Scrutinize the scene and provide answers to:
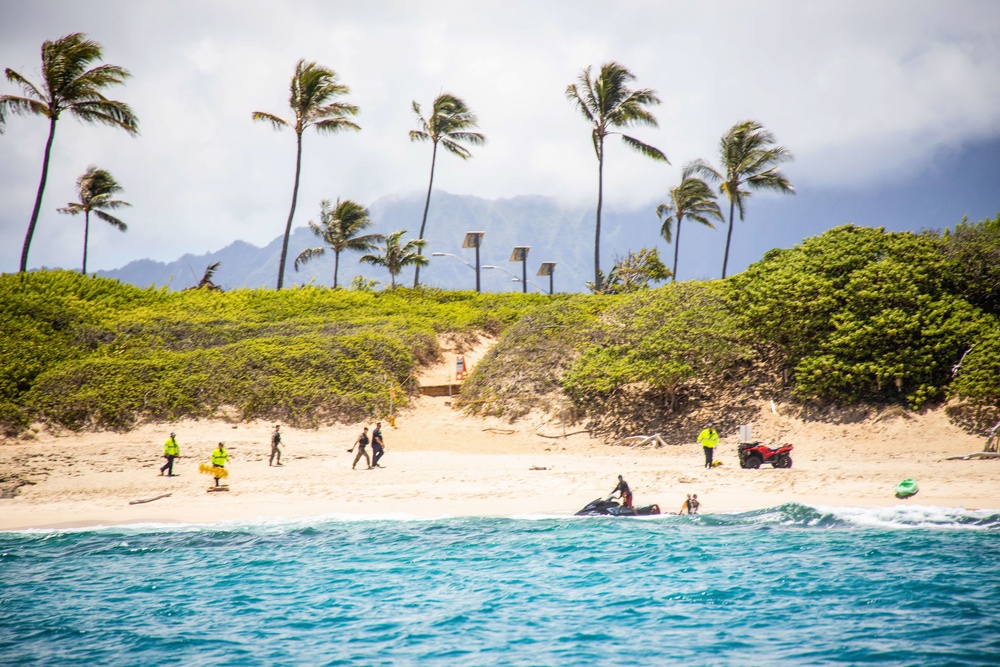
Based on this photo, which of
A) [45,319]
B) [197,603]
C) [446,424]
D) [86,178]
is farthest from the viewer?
[86,178]

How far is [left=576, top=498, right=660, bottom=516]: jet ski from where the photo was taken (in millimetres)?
16500

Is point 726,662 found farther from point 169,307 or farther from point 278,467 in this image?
point 169,307

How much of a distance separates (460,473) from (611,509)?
576 centimetres

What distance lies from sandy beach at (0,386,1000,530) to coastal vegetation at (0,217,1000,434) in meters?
1.29

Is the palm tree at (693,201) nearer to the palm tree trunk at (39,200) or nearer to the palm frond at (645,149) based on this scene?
the palm frond at (645,149)

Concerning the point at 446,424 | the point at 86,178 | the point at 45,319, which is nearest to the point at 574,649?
the point at 446,424

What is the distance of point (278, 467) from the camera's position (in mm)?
22234

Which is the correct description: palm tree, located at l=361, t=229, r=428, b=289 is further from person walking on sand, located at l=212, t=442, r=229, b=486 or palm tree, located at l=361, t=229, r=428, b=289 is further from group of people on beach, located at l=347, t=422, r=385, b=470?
person walking on sand, located at l=212, t=442, r=229, b=486

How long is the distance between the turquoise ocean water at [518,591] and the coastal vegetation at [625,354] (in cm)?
1047

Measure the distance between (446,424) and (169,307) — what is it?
19.3 m

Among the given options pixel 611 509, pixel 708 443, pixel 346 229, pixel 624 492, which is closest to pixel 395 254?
pixel 346 229

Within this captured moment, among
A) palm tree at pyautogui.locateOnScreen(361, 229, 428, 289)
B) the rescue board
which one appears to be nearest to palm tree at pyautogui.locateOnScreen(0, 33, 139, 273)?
palm tree at pyautogui.locateOnScreen(361, 229, 428, 289)

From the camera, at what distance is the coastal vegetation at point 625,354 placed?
79.2 feet

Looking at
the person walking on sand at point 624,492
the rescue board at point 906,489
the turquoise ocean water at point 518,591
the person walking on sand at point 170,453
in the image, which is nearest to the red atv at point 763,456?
the turquoise ocean water at point 518,591
